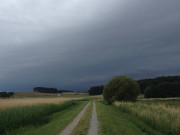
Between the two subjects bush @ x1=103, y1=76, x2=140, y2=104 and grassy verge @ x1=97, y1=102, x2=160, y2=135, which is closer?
grassy verge @ x1=97, y1=102, x2=160, y2=135

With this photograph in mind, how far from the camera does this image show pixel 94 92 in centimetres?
17162

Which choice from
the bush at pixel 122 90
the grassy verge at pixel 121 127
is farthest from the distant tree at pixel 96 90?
the grassy verge at pixel 121 127

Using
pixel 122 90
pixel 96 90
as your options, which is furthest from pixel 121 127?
pixel 96 90

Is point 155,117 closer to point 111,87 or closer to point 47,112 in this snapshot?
point 47,112

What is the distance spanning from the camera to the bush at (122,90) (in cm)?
4856

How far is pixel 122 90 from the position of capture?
48375 mm

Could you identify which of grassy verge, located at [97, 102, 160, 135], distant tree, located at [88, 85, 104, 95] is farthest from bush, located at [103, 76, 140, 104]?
distant tree, located at [88, 85, 104, 95]

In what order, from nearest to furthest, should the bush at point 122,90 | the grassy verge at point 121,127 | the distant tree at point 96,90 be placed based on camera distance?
the grassy verge at point 121,127, the bush at point 122,90, the distant tree at point 96,90

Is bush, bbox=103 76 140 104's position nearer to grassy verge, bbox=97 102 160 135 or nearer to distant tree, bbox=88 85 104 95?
grassy verge, bbox=97 102 160 135

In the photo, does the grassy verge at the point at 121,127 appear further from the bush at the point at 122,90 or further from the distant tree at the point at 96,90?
the distant tree at the point at 96,90

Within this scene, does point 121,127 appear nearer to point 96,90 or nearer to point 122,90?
point 122,90

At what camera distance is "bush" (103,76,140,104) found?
48559mm

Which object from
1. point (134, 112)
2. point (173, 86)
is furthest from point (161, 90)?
point (134, 112)

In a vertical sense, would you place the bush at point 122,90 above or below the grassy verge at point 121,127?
above
